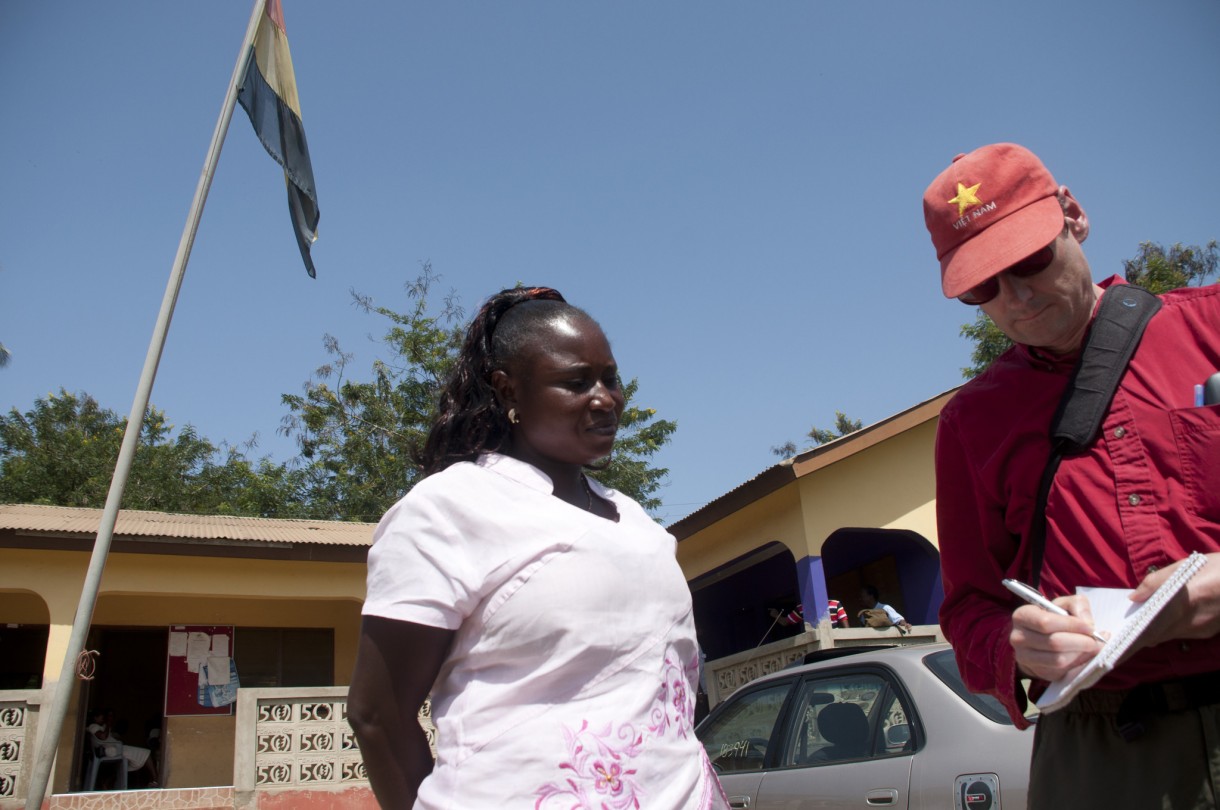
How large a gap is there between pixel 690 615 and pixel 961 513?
56cm

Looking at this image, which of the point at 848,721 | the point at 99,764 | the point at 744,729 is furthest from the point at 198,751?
the point at 848,721

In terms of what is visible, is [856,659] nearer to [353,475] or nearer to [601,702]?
[601,702]

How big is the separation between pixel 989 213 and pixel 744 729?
4.58 metres

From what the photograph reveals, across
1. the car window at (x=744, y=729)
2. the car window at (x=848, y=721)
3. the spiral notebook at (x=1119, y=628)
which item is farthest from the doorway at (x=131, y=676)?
the spiral notebook at (x=1119, y=628)

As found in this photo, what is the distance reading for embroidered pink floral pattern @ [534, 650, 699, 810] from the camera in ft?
5.25

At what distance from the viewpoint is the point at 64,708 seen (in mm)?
5953

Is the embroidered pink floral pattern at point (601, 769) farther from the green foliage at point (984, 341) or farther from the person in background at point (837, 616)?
the green foliage at point (984, 341)

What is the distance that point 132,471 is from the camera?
2684 cm

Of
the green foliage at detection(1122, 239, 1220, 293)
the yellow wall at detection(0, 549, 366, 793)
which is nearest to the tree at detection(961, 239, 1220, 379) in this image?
the green foliage at detection(1122, 239, 1220, 293)

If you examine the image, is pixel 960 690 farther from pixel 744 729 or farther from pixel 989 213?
pixel 989 213

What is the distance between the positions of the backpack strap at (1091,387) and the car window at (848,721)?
3105mm

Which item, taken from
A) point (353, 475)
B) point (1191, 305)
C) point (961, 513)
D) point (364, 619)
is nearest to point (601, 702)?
point (364, 619)

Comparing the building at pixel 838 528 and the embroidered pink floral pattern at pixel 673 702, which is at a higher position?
the building at pixel 838 528

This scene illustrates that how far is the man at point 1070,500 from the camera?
1.51 meters
